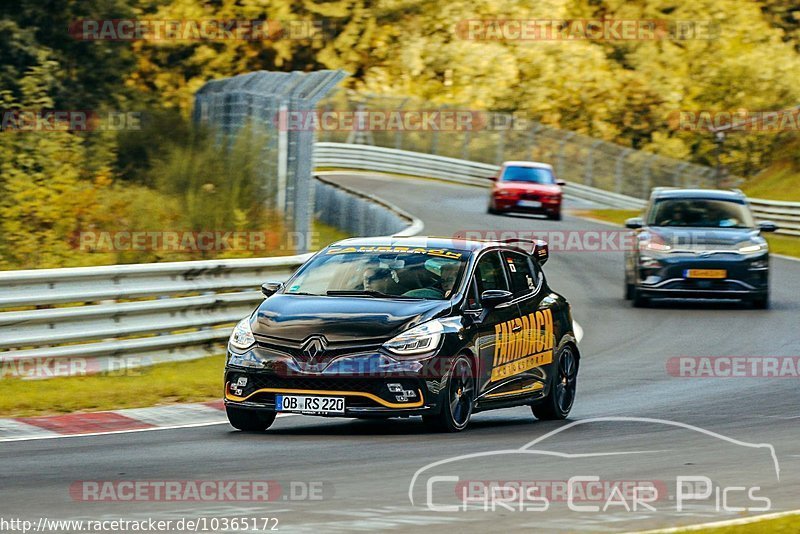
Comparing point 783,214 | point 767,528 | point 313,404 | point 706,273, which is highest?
point 767,528

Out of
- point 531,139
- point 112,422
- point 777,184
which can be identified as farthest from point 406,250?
point 531,139

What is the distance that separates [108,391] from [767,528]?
7.19 metres

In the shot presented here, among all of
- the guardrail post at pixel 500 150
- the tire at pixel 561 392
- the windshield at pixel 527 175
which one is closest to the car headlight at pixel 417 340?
the tire at pixel 561 392

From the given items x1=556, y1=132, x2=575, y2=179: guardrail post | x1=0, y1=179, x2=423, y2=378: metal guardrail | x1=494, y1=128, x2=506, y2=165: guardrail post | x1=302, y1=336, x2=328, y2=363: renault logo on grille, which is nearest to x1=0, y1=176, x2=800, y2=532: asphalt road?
x1=302, y1=336, x2=328, y2=363: renault logo on grille

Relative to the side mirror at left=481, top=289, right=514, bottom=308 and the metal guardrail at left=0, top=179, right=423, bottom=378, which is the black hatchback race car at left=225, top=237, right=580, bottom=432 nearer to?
the side mirror at left=481, top=289, right=514, bottom=308

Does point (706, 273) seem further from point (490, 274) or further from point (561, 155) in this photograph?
point (561, 155)

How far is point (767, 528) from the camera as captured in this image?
24.5 ft

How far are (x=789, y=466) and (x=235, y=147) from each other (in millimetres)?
13851

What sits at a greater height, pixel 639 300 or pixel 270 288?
pixel 270 288

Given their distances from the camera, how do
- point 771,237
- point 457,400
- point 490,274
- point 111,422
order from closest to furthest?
point 457,400 → point 111,422 → point 490,274 → point 771,237

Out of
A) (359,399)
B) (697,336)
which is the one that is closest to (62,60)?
(697,336)

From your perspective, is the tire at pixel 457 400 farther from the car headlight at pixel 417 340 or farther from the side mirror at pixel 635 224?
the side mirror at pixel 635 224

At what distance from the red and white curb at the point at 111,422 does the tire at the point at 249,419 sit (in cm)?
48

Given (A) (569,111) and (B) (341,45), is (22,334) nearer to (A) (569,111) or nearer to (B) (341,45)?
(B) (341,45)
